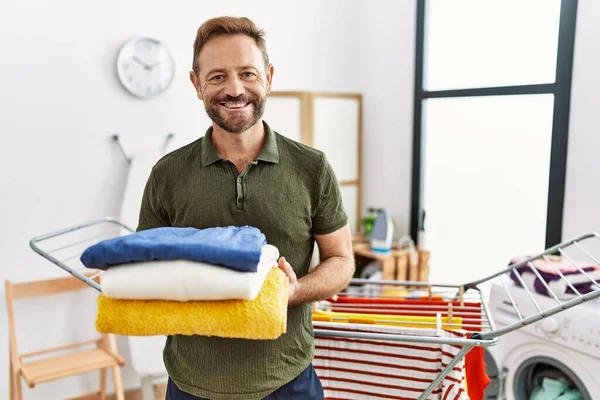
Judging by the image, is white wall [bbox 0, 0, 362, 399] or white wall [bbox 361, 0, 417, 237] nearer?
white wall [bbox 0, 0, 362, 399]

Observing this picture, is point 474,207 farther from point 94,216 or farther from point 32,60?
point 32,60

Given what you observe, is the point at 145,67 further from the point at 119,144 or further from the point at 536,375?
the point at 536,375

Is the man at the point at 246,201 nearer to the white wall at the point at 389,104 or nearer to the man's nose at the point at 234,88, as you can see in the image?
the man's nose at the point at 234,88

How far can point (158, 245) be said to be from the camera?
88 centimetres

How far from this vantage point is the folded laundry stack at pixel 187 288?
866 millimetres

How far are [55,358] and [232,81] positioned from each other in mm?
1976

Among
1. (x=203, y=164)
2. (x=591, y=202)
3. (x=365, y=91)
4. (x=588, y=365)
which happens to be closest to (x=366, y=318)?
(x=203, y=164)

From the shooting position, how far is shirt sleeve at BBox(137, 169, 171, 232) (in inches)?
45.9

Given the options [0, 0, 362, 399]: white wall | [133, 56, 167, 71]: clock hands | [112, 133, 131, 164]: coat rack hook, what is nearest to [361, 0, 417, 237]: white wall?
[0, 0, 362, 399]: white wall

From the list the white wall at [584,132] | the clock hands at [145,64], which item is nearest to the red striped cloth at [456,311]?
the white wall at [584,132]

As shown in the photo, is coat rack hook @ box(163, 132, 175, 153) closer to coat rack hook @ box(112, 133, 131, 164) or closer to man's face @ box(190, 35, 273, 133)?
coat rack hook @ box(112, 133, 131, 164)

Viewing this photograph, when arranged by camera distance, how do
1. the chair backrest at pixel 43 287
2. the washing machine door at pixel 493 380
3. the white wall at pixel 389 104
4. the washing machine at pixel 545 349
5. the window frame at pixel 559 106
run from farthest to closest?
the white wall at pixel 389 104 → the chair backrest at pixel 43 287 → the window frame at pixel 559 106 → the washing machine door at pixel 493 380 → the washing machine at pixel 545 349

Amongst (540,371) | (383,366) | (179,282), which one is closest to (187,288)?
(179,282)

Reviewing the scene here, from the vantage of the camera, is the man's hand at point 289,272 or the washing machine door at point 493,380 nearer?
the man's hand at point 289,272
